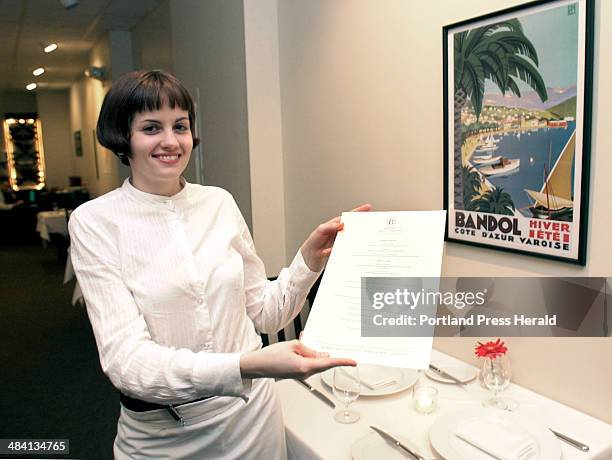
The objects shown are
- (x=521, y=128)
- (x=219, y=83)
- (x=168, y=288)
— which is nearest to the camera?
(x=168, y=288)

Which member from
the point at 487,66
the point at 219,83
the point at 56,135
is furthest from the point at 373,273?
the point at 56,135

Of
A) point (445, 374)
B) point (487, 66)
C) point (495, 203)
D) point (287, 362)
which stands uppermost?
point (487, 66)

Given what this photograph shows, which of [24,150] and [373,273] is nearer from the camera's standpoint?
[373,273]

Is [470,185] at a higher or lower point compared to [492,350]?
higher

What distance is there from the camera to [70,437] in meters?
2.91

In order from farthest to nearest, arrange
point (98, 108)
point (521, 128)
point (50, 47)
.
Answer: point (98, 108) → point (50, 47) → point (521, 128)

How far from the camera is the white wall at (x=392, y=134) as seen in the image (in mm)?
1509

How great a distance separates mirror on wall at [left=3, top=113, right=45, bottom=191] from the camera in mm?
13734

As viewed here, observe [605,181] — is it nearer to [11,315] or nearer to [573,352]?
[573,352]

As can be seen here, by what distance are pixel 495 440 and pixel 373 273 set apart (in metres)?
0.57

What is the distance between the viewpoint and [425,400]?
1538mm

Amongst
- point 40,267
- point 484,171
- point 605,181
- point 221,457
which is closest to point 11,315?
point 40,267

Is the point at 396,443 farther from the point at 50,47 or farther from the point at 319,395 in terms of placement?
the point at 50,47

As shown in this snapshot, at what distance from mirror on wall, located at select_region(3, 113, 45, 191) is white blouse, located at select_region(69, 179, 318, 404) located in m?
14.5
